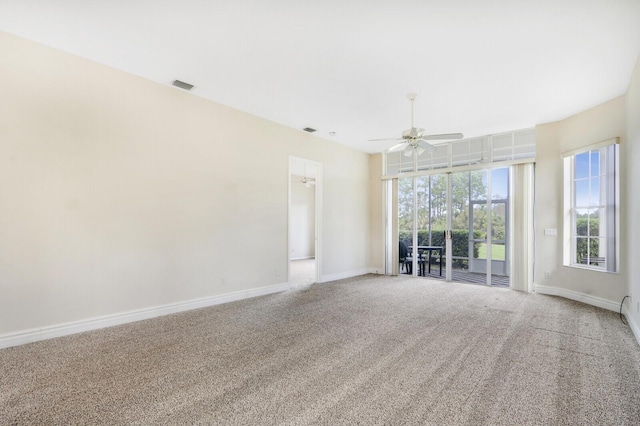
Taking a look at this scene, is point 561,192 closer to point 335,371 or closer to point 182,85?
point 335,371

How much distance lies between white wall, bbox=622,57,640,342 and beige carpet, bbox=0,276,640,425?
0.35 meters

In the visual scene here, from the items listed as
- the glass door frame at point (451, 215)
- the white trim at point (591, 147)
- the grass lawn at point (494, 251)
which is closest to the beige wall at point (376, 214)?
the glass door frame at point (451, 215)

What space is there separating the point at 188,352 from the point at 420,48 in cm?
381

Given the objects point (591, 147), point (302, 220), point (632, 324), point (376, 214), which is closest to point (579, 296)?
point (632, 324)

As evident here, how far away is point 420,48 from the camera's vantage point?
124 inches

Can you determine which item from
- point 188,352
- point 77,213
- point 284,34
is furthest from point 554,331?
point 77,213

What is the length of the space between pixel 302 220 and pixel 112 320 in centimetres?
805

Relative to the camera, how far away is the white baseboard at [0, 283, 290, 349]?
3072 mm

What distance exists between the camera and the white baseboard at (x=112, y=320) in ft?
10.1

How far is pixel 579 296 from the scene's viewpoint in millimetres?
4816

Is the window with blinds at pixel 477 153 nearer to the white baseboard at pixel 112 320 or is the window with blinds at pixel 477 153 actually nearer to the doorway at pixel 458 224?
the doorway at pixel 458 224

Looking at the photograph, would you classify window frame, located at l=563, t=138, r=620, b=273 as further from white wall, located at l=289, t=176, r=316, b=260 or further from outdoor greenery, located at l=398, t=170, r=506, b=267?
white wall, located at l=289, t=176, r=316, b=260

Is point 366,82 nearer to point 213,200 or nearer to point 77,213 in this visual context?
point 213,200

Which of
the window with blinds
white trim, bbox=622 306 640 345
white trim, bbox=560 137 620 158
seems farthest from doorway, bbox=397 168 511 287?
white trim, bbox=622 306 640 345
